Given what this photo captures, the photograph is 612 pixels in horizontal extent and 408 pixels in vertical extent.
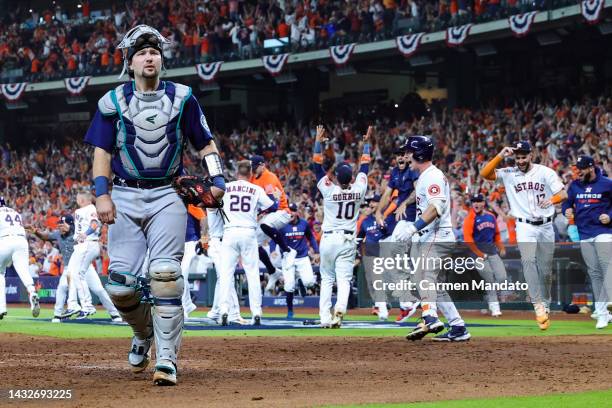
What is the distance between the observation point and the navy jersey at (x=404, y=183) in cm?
A: 1482

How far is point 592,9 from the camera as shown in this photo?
2494 centimetres

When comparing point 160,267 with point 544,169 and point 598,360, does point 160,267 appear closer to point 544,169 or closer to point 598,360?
point 598,360

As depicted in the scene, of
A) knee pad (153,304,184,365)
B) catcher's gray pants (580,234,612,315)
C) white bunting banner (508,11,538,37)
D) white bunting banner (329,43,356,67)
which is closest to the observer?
knee pad (153,304,184,365)

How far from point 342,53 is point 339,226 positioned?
1838cm

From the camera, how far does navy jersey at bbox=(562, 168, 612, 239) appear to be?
1382 cm

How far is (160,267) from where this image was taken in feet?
22.9

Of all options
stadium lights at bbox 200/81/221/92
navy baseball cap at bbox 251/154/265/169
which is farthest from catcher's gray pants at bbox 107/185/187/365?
stadium lights at bbox 200/81/221/92

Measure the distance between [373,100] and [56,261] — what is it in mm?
14414

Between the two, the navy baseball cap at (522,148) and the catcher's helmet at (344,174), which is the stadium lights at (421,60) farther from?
the navy baseball cap at (522,148)

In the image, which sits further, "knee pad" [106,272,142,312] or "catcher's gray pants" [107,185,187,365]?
"knee pad" [106,272,142,312]

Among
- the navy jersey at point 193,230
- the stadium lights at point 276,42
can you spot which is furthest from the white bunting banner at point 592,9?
the navy jersey at point 193,230

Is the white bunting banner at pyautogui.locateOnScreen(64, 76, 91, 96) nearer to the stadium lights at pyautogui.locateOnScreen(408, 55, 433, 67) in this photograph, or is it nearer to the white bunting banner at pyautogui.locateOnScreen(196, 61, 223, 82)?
the white bunting banner at pyautogui.locateOnScreen(196, 61, 223, 82)

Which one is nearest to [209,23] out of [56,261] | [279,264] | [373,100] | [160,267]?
[373,100]

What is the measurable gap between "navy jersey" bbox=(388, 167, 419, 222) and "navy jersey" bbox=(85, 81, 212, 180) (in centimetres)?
773
